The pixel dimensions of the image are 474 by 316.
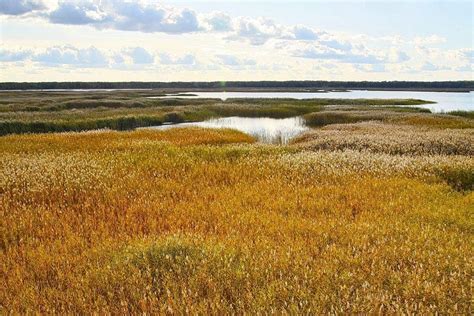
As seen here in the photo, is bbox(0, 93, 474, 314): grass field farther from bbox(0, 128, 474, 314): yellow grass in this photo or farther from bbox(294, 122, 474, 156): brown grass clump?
bbox(294, 122, 474, 156): brown grass clump

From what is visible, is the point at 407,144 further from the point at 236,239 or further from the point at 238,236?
the point at 236,239

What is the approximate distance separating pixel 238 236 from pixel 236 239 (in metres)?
0.22

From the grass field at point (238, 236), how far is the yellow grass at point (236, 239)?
0.03 metres

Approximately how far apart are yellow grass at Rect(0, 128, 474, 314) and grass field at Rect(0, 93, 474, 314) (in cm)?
3

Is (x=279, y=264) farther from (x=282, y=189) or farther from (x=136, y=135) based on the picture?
(x=136, y=135)

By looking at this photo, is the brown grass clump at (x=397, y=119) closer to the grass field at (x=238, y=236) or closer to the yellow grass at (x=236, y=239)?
→ the grass field at (x=238, y=236)

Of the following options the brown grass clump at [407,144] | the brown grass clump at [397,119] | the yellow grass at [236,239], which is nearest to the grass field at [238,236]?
the yellow grass at [236,239]

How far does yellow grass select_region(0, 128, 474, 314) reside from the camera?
5.41 m

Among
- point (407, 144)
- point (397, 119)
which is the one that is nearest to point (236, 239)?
point (407, 144)

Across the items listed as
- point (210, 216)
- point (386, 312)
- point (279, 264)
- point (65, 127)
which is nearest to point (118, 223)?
point (210, 216)

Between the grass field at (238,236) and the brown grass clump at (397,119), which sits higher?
the brown grass clump at (397,119)

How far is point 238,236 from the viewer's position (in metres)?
7.55

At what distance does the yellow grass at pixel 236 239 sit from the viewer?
5414 millimetres

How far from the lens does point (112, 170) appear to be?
14.3 metres
